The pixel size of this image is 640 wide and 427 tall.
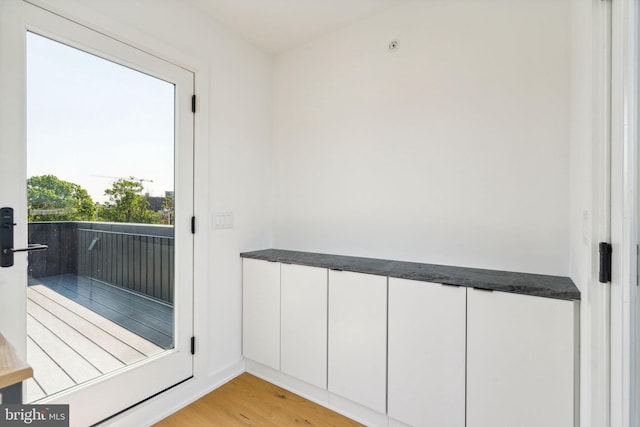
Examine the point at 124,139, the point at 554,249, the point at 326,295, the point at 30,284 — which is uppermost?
the point at 124,139

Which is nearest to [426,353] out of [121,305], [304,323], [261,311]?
[304,323]

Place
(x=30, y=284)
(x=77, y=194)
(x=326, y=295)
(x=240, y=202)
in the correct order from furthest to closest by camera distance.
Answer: (x=240, y=202) → (x=326, y=295) → (x=77, y=194) → (x=30, y=284)

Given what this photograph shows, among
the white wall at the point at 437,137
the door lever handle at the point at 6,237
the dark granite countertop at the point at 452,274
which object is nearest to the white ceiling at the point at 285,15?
the white wall at the point at 437,137

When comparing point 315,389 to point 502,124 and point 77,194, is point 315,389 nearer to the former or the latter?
point 77,194

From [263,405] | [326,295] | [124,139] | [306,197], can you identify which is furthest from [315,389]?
[124,139]

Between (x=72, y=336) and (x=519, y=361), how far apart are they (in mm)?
2279

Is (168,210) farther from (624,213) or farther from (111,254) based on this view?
(624,213)

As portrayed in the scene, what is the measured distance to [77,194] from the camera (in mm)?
1545

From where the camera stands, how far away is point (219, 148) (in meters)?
2.21

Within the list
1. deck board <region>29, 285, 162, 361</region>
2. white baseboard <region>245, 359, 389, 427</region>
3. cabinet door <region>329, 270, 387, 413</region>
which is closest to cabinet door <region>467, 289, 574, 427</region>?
cabinet door <region>329, 270, 387, 413</region>

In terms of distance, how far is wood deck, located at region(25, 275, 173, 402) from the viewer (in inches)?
55.1

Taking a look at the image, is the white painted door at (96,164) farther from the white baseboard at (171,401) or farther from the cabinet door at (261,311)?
the cabinet door at (261,311)

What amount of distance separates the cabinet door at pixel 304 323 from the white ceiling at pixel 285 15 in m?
1.87

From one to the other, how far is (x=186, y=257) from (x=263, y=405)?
3.77 ft
